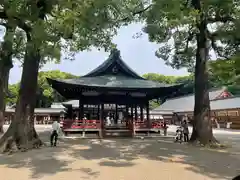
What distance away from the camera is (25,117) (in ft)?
45.5

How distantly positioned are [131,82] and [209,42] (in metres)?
7.07

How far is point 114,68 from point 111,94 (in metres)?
2.64

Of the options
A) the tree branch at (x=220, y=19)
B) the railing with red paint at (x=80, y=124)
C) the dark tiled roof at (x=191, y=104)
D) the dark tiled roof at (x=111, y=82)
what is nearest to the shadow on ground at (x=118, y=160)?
the railing with red paint at (x=80, y=124)

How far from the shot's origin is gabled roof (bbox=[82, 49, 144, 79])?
2270 centimetres

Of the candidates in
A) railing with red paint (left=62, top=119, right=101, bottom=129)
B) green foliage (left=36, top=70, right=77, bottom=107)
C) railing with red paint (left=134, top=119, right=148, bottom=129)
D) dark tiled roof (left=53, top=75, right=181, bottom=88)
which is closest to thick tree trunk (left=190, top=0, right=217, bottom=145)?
dark tiled roof (left=53, top=75, right=181, bottom=88)

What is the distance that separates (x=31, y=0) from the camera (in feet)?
34.5

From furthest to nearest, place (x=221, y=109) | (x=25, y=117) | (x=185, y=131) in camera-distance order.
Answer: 1. (x=221, y=109)
2. (x=185, y=131)
3. (x=25, y=117)

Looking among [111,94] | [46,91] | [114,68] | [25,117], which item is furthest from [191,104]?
[25,117]

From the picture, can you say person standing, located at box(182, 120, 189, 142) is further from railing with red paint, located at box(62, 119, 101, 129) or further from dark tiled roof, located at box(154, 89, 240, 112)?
dark tiled roof, located at box(154, 89, 240, 112)

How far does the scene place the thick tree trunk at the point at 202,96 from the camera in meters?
15.6

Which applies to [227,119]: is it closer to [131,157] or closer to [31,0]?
[131,157]

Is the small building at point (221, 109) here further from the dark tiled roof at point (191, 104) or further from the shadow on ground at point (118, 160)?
the shadow on ground at point (118, 160)

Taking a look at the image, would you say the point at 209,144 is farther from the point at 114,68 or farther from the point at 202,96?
the point at 114,68

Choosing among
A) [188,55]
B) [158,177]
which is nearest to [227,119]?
[188,55]
